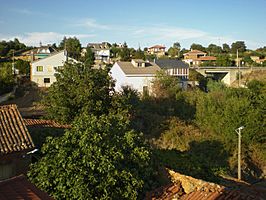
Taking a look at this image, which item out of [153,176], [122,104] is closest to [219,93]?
[122,104]

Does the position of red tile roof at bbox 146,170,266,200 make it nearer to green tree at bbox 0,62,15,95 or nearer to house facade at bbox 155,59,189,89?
green tree at bbox 0,62,15,95

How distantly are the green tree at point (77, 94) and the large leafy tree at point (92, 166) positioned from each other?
7891 mm

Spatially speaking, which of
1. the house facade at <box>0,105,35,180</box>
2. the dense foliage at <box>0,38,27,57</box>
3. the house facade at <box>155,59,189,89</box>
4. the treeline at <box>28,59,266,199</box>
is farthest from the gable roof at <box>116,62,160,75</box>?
the house facade at <box>0,105,35,180</box>

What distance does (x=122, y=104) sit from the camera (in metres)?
19.9

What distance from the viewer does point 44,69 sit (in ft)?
141

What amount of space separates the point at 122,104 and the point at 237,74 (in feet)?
136

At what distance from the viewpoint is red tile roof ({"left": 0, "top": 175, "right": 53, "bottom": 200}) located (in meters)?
7.24

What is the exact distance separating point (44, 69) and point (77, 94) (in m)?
25.3

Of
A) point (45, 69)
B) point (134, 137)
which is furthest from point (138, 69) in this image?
point (134, 137)

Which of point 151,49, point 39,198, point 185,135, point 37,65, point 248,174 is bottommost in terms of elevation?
point 248,174

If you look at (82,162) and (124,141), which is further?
(124,141)

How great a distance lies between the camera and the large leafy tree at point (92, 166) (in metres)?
A: 9.70

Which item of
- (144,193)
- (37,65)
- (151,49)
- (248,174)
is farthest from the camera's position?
(151,49)

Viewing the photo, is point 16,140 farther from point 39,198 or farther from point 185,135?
point 185,135
